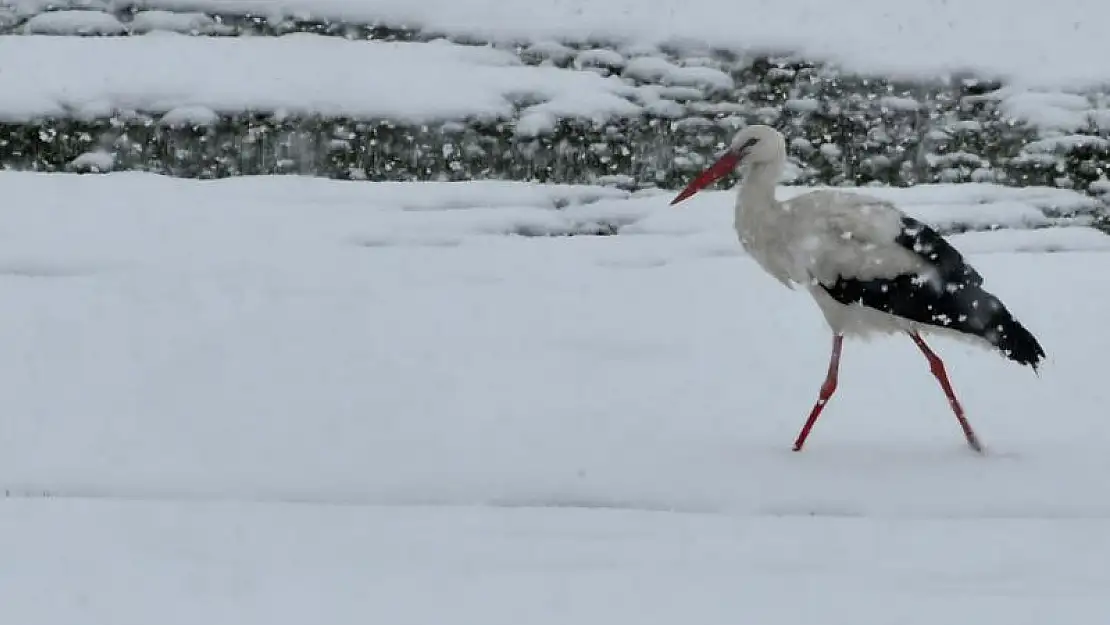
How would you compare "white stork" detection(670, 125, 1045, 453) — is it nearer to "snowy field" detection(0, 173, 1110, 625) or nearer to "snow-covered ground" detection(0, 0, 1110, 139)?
"snowy field" detection(0, 173, 1110, 625)

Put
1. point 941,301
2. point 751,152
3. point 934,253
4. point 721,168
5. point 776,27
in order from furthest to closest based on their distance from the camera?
point 776,27 < point 721,168 < point 751,152 < point 934,253 < point 941,301

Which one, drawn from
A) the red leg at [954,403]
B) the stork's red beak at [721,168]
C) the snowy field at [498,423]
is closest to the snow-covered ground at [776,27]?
the snowy field at [498,423]

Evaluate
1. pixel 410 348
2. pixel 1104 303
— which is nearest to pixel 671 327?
pixel 410 348

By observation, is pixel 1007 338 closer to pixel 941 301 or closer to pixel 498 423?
pixel 941 301

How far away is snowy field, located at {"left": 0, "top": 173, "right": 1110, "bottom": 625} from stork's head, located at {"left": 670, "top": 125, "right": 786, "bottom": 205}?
1.25 metres

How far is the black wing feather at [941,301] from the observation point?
23.0 feet

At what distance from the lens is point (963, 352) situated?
30.4ft

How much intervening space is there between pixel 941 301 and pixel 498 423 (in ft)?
7.49

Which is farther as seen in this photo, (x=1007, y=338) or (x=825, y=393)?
(x=825, y=393)

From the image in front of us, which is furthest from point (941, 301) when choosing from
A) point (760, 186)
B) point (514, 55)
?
point (514, 55)

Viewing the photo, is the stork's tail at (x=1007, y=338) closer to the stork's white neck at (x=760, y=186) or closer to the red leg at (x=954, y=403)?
the red leg at (x=954, y=403)

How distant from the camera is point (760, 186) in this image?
24.4ft

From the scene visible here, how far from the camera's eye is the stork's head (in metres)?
7.60

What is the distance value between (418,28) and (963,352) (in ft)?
27.0
